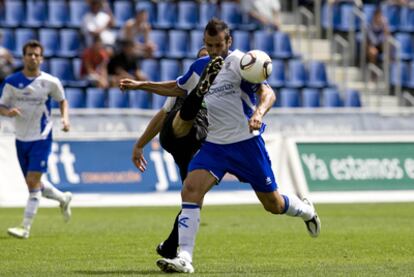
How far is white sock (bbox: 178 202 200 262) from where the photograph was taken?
992cm

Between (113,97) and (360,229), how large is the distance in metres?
10.3

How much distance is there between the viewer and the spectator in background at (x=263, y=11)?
28.4 m

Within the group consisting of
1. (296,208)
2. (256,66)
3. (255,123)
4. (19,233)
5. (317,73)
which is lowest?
(317,73)

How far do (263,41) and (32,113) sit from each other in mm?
13490

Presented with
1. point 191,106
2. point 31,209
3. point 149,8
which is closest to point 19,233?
point 31,209

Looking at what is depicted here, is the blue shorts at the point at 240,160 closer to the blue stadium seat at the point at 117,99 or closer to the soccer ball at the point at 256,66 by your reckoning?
the soccer ball at the point at 256,66

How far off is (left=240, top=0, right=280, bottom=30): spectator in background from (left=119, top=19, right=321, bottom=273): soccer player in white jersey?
18.2 m

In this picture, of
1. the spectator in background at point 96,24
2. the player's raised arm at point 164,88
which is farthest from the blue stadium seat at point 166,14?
the player's raised arm at point 164,88

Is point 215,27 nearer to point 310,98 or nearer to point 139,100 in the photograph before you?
point 139,100

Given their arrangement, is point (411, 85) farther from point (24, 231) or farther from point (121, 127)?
point (24, 231)

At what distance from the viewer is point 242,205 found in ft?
70.8

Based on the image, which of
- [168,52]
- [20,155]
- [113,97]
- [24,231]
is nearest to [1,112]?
[20,155]

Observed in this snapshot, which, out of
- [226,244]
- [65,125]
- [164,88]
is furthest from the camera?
[65,125]

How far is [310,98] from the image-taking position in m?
27.0
